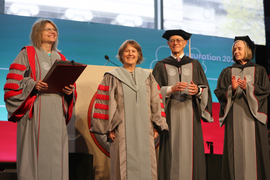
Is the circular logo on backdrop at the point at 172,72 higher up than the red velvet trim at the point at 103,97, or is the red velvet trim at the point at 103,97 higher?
the circular logo on backdrop at the point at 172,72

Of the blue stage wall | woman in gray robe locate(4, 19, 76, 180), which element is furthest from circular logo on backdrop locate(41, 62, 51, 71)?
the blue stage wall

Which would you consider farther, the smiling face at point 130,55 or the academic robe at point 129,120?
the smiling face at point 130,55

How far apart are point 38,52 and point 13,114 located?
26.8 inches

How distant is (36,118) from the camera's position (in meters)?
3.06

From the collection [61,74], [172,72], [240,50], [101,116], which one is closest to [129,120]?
[101,116]

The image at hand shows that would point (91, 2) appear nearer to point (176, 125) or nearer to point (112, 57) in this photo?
point (112, 57)

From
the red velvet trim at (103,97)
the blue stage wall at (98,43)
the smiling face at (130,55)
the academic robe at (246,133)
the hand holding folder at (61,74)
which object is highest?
the blue stage wall at (98,43)

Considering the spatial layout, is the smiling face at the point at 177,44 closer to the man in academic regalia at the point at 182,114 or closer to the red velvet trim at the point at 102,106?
the man in academic regalia at the point at 182,114

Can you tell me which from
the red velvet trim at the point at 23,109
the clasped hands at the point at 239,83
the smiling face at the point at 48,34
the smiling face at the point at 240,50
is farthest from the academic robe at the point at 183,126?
the red velvet trim at the point at 23,109

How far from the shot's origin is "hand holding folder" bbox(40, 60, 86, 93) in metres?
2.81

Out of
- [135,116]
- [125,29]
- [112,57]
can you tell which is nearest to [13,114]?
[135,116]

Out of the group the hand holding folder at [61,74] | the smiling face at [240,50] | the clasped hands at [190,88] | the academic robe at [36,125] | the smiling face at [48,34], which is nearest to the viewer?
the hand holding folder at [61,74]

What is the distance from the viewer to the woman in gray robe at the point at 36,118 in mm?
2977

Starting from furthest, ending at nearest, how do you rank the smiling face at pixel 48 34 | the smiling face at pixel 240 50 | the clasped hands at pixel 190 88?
the smiling face at pixel 240 50
the clasped hands at pixel 190 88
the smiling face at pixel 48 34
